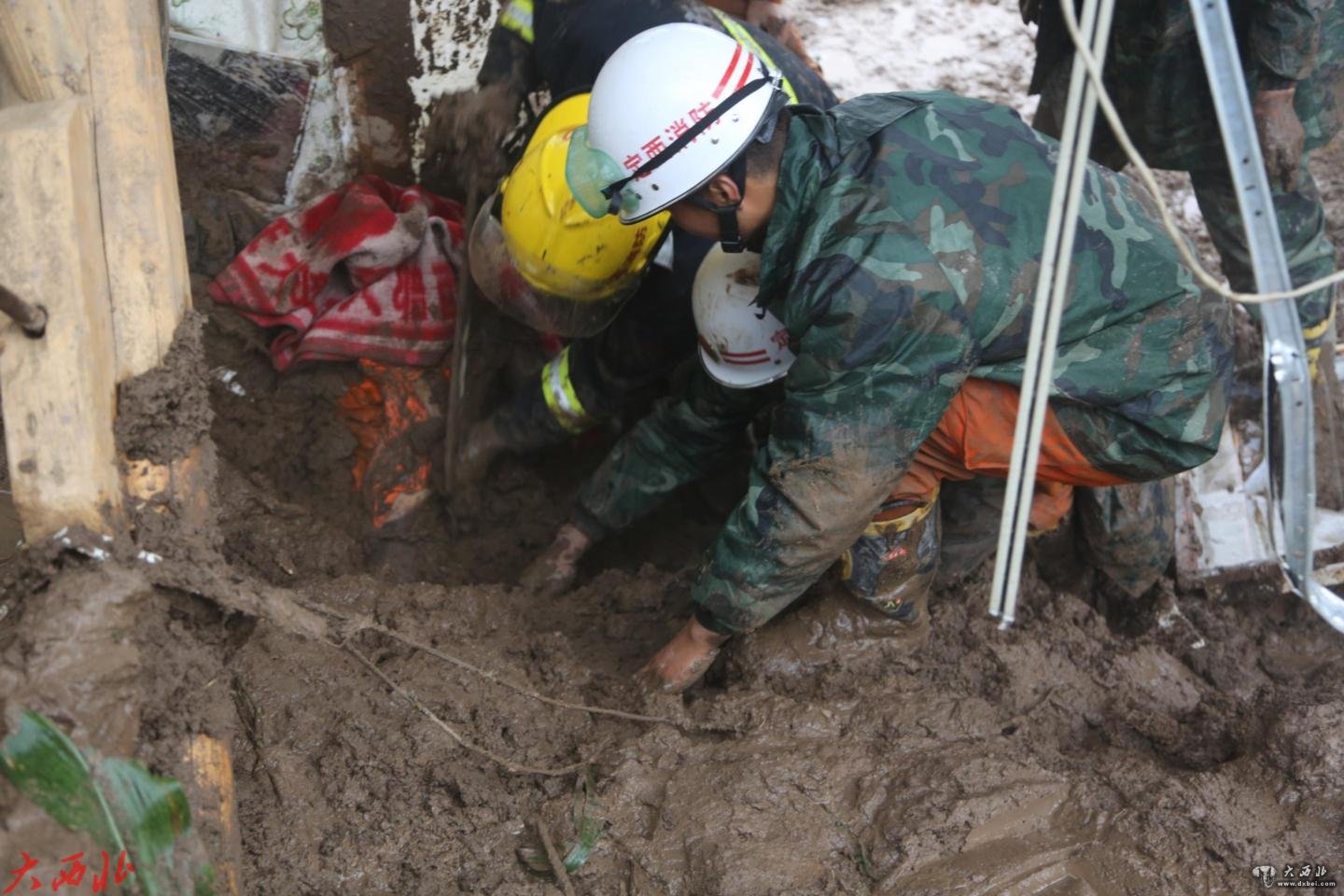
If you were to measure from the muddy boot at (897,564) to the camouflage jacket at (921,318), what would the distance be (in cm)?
32

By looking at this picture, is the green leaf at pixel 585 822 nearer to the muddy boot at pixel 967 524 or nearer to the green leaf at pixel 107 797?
the green leaf at pixel 107 797

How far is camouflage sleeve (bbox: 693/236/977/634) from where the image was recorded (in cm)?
227

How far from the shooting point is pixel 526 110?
382 cm

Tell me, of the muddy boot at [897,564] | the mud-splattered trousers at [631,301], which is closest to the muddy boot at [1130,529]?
→ the muddy boot at [897,564]

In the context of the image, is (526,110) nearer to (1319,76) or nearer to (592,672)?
(592,672)

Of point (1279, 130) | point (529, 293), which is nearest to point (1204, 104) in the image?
point (1279, 130)

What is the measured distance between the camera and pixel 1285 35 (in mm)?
3127

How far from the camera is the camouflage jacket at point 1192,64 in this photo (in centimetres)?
315

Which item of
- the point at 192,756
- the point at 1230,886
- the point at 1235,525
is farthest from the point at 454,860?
the point at 1235,525

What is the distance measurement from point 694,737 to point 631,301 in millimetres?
1363

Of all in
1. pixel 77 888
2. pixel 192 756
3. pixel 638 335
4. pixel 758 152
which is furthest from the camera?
pixel 638 335

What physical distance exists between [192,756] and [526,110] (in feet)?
8.30

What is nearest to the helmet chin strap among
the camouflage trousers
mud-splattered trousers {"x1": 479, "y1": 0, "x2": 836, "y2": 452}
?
mud-splattered trousers {"x1": 479, "y1": 0, "x2": 836, "y2": 452}

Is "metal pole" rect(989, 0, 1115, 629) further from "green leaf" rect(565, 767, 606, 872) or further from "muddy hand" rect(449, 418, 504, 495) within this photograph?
"muddy hand" rect(449, 418, 504, 495)
